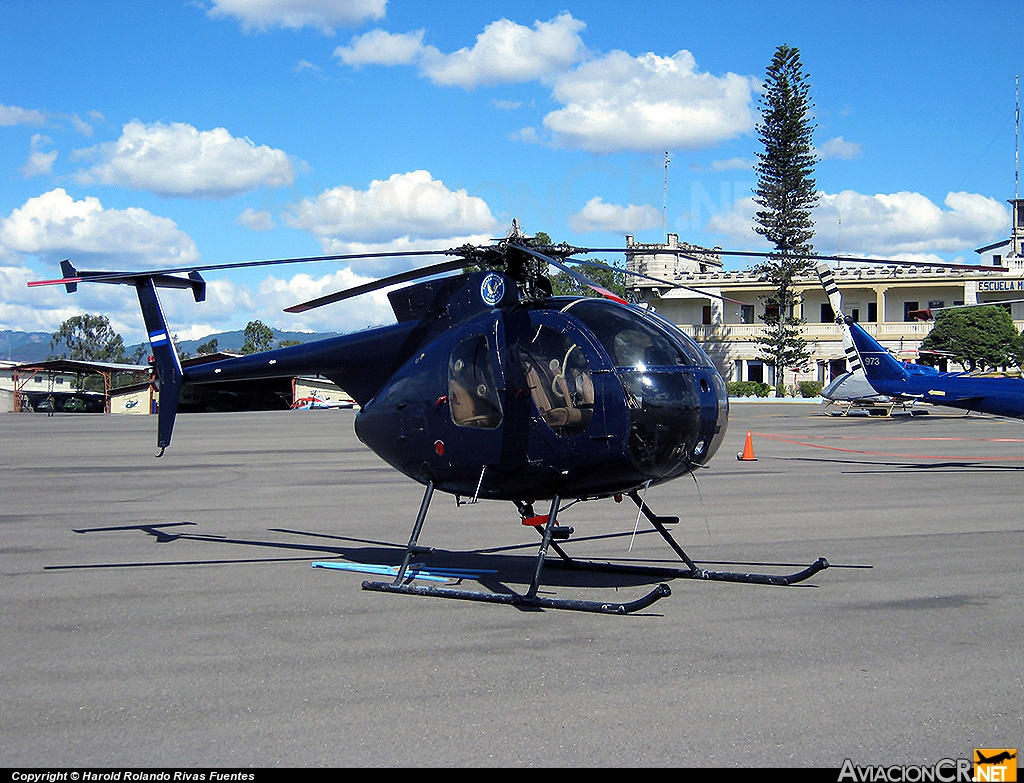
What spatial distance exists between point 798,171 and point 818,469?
4869 cm

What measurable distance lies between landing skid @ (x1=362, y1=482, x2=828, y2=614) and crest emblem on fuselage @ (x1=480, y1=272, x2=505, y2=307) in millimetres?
1824

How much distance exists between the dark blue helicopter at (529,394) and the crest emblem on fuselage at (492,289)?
0.05 feet

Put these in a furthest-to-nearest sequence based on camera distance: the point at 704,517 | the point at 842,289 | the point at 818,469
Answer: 1. the point at 842,289
2. the point at 818,469
3. the point at 704,517

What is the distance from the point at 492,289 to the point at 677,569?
10.4 ft

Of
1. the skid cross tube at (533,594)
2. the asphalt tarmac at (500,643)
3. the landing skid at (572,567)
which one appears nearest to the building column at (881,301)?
the asphalt tarmac at (500,643)

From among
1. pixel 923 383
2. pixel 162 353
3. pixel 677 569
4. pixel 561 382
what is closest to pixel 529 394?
pixel 561 382

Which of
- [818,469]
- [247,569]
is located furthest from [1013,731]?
[818,469]

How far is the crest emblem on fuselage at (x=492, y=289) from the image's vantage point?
8656mm

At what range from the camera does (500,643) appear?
6.48m

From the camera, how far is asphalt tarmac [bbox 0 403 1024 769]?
4.67 meters

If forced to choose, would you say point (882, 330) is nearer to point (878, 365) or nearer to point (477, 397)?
point (878, 365)

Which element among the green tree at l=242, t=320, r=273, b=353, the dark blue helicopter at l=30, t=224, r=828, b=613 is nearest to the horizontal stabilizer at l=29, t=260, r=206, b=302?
the dark blue helicopter at l=30, t=224, r=828, b=613

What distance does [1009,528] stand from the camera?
11.3m

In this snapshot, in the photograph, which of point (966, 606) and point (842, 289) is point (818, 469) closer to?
point (966, 606)
